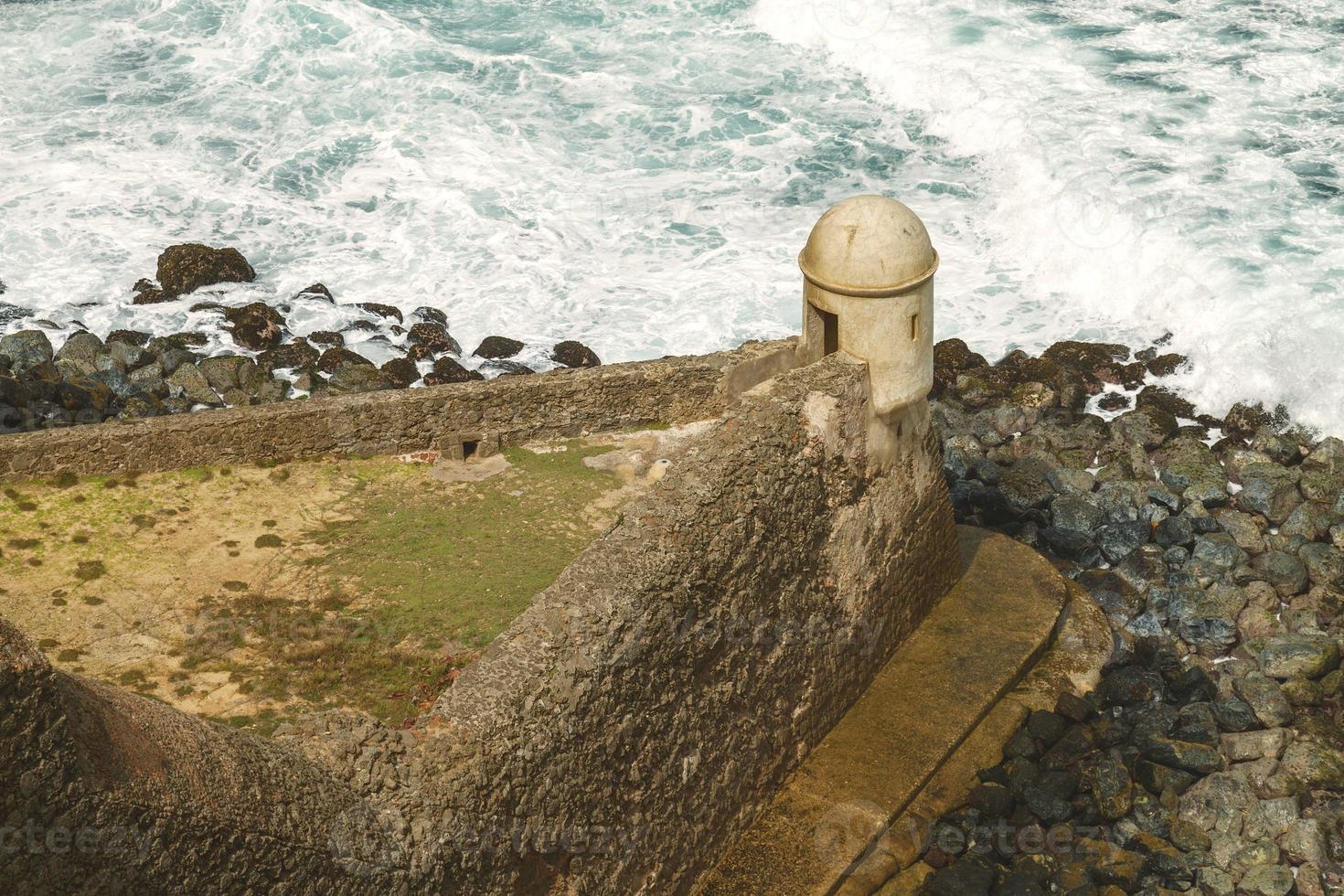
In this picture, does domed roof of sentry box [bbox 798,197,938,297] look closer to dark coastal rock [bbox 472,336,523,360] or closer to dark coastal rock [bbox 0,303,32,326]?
dark coastal rock [bbox 472,336,523,360]

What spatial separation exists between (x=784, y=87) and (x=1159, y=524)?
13.1 meters

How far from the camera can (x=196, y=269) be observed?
61.6 feet

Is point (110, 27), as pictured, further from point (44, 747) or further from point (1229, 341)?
point (44, 747)

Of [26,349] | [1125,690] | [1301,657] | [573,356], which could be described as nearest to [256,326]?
[26,349]

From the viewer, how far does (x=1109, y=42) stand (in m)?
25.0

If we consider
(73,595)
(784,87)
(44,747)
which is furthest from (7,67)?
(44,747)

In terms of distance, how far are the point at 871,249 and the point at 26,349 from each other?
445 inches

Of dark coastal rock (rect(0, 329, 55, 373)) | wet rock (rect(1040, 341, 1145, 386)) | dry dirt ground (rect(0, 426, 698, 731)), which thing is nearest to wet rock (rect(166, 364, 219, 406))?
dark coastal rock (rect(0, 329, 55, 373))

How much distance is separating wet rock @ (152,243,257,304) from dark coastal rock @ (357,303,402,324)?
6.04 ft

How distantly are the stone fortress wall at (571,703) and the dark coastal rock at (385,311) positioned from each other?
24.1 ft

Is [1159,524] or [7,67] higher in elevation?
[7,67]

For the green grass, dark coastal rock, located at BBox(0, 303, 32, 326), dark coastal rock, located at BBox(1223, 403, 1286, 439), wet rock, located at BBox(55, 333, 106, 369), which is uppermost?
the green grass

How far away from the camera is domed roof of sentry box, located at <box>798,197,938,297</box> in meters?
8.88

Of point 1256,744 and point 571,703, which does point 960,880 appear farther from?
point 1256,744
